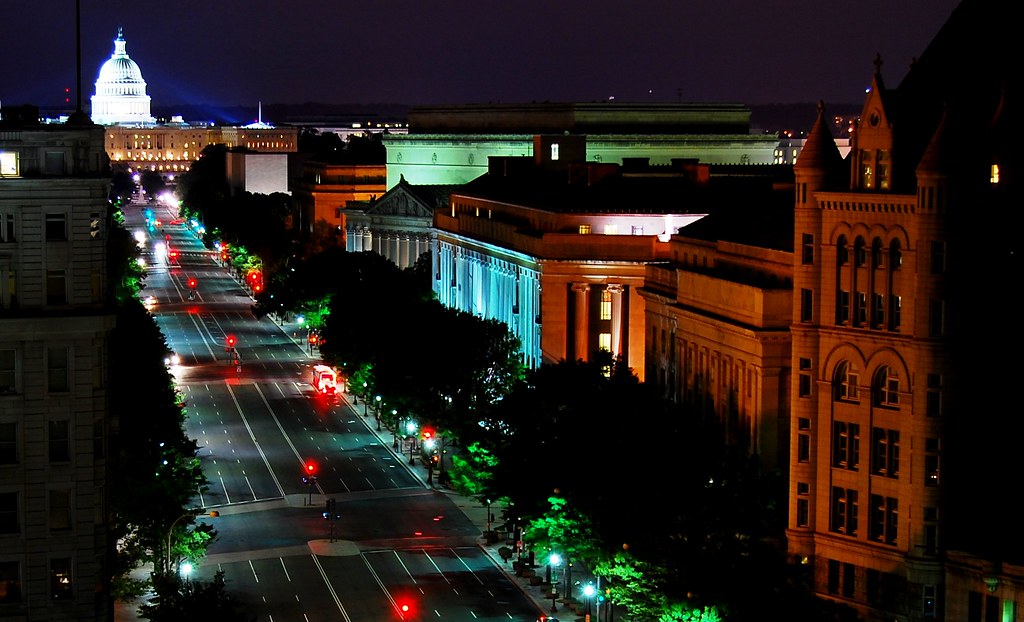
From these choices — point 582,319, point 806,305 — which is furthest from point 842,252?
point 582,319

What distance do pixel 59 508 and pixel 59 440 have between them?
2.18 meters

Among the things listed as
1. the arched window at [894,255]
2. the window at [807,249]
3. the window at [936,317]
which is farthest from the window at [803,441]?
the window at [936,317]

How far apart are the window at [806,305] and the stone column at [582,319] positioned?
60243 millimetres

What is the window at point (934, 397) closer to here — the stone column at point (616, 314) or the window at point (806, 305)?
the window at point (806, 305)

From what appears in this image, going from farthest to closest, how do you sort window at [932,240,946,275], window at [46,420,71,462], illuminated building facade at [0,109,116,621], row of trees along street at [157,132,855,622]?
window at [932,240,946,275]
row of trees along street at [157,132,855,622]
window at [46,420,71,462]
illuminated building facade at [0,109,116,621]

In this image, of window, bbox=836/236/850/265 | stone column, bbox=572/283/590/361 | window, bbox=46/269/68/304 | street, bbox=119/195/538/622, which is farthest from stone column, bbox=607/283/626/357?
→ window, bbox=46/269/68/304

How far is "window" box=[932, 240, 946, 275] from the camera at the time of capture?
3174 inches

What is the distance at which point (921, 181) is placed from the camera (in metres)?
80.6

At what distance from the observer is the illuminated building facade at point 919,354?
7988cm

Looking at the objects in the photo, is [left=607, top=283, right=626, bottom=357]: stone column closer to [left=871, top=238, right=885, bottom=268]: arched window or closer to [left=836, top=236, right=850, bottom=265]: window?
[left=836, top=236, right=850, bottom=265]: window

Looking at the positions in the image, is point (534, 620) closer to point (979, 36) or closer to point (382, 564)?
point (382, 564)

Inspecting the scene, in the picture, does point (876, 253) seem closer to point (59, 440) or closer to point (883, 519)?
point (883, 519)

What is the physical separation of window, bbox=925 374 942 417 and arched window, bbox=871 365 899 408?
1.94 meters

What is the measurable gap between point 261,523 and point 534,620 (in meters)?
25.7
